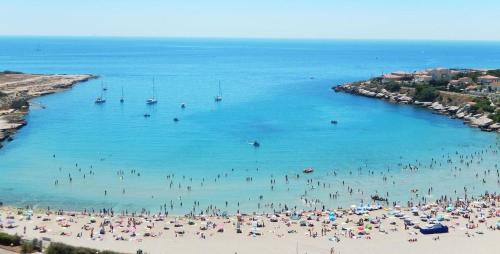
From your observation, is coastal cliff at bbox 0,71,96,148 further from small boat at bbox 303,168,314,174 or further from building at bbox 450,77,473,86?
building at bbox 450,77,473,86

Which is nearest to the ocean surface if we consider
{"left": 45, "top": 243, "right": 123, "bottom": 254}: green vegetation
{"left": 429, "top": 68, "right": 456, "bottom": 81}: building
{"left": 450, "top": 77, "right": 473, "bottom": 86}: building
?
{"left": 450, "top": 77, "right": 473, "bottom": 86}: building

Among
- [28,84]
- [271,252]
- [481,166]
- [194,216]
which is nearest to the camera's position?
[271,252]

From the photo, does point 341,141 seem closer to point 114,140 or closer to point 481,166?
point 481,166

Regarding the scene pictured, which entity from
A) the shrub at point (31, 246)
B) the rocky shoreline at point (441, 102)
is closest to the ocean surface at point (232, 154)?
the rocky shoreline at point (441, 102)

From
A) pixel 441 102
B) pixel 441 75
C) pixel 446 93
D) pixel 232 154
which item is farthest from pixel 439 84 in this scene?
pixel 232 154

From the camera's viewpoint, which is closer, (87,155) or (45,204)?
(45,204)

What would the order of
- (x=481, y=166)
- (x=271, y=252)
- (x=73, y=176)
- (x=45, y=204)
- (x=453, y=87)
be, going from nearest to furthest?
(x=271, y=252), (x=45, y=204), (x=73, y=176), (x=481, y=166), (x=453, y=87)

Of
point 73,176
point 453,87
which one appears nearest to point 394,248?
point 73,176
